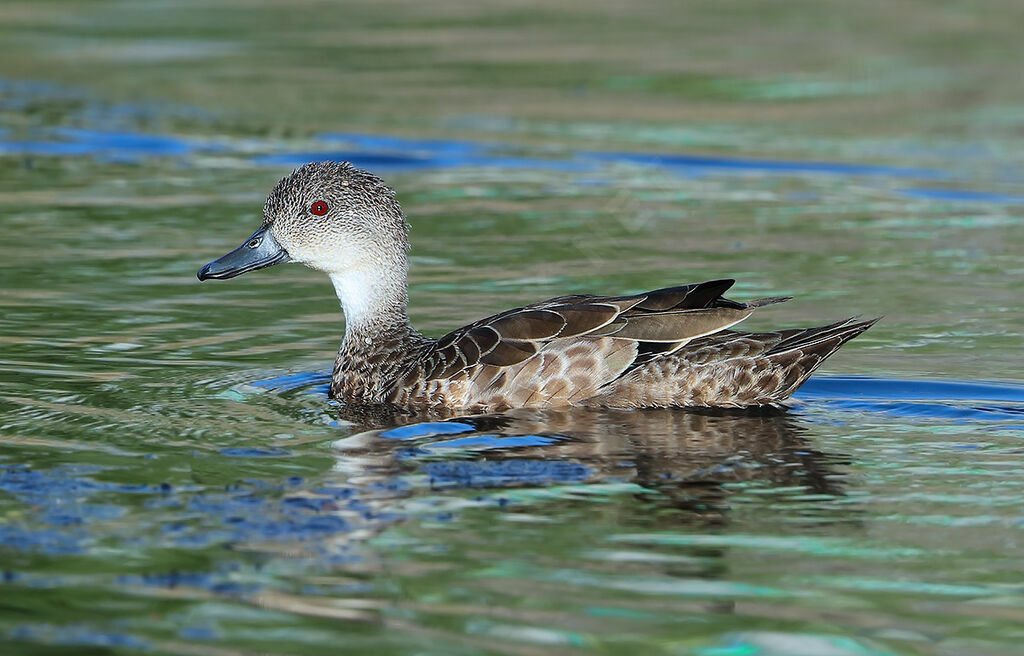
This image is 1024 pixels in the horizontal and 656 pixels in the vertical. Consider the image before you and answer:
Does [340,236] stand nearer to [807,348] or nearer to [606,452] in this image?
[606,452]

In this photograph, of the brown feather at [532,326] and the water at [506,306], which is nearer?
the water at [506,306]

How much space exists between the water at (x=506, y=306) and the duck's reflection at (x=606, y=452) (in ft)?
0.09

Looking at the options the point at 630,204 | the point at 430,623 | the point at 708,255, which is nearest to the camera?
the point at 430,623

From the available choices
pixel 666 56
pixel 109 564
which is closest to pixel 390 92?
pixel 666 56

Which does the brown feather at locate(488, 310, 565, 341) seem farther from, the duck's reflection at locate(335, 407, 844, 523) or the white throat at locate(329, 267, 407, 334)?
the white throat at locate(329, 267, 407, 334)

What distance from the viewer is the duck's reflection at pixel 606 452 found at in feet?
22.4

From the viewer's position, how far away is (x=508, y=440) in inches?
298

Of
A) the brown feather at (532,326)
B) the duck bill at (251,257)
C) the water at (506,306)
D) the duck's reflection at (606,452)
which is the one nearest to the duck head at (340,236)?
the duck bill at (251,257)

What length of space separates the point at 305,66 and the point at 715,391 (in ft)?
41.7

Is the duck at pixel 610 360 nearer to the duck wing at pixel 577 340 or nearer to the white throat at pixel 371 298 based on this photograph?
the duck wing at pixel 577 340

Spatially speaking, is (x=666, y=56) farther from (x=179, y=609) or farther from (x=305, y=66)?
(x=179, y=609)

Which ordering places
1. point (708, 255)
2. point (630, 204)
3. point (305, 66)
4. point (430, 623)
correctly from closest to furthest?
point (430, 623), point (708, 255), point (630, 204), point (305, 66)

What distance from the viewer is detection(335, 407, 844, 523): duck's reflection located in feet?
22.4

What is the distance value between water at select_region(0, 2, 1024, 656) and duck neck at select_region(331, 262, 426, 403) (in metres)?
0.27
